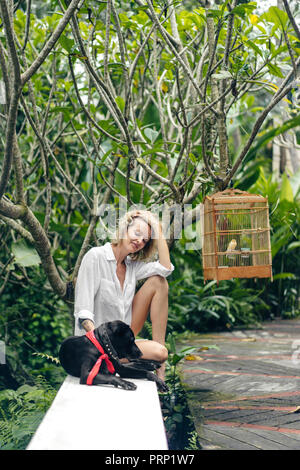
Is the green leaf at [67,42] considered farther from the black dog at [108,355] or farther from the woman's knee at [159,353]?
the woman's knee at [159,353]

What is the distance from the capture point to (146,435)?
153 centimetres

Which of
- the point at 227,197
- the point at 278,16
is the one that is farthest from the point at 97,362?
the point at 278,16

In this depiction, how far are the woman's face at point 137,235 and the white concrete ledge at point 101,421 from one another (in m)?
0.75

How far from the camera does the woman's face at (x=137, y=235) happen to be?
8.57ft

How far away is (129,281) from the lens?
2730mm

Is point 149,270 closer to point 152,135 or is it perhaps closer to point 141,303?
point 141,303

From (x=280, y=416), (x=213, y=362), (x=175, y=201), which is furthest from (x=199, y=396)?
(x=175, y=201)

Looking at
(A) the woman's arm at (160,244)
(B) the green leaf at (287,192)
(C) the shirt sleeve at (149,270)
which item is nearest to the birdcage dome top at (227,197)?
(A) the woman's arm at (160,244)

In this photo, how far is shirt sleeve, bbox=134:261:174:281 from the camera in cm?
274

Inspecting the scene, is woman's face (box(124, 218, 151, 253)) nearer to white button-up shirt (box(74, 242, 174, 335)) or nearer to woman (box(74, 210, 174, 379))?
woman (box(74, 210, 174, 379))

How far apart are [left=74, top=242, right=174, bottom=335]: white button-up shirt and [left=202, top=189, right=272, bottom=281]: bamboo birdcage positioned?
14.6 inches

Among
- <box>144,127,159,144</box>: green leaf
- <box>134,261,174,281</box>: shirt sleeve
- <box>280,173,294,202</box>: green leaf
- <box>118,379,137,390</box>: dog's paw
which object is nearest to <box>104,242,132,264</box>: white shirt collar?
<box>134,261,174,281</box>: shirt sleeve
